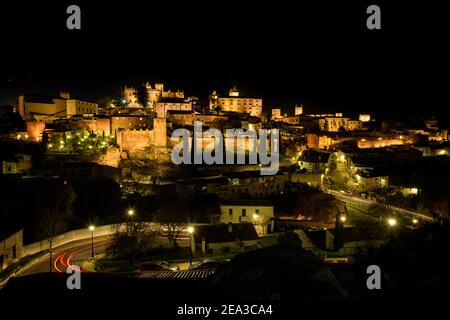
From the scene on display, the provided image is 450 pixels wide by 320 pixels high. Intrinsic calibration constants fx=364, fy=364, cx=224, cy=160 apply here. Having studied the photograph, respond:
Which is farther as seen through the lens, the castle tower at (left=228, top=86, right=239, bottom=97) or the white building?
the castle tower at (left=228, top=86, right=239, bottom=97)

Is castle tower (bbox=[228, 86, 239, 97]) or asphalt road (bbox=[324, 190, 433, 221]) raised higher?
castle tower (bbox=[228, 86, 239, 97])

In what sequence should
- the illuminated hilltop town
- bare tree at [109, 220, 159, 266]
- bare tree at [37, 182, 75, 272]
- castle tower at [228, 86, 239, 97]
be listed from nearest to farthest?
bare tree at [109, 220, 159, 266], bare tree at [37, 182, 75, 272], the illuminated hilltop town, castle tower at [228, 86, 239, 97]

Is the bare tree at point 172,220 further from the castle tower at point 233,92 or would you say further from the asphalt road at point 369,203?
the castle tower at point 233,92

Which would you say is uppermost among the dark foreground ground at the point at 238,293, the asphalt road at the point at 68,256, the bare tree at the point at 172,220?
the dark foreground ground at the point at 238,293

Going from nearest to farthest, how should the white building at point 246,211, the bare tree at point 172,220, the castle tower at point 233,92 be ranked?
1. the bare tree at point 172,220
2. the white building at point 246,211
3. the castle tower at point 233,92

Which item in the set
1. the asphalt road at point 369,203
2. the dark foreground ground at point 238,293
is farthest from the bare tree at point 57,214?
the asphalt road at point 369,203

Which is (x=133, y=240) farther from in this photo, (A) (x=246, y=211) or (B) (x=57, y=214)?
(A) (x=246, y=211)

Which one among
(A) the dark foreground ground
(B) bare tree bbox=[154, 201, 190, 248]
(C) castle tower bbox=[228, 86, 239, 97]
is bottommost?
(B) bare tree bbox=[154, 201, 190, 248]

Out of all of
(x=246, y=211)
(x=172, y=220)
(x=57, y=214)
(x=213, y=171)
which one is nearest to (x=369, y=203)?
(x=246, y=211)

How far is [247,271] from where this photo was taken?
6.48 m

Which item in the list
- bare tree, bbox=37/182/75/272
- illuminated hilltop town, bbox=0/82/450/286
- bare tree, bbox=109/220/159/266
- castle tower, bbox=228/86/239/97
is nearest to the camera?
bare tree, bbox=109/220/159/266

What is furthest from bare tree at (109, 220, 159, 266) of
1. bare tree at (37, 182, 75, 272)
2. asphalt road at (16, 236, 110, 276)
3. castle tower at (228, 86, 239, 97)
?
castle tower at (228, 86, 239, 97)

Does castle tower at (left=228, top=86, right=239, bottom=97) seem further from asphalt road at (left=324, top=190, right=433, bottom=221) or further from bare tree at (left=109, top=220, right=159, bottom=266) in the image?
bare tree at (left=109, top=220, right=159, bottom=266)
